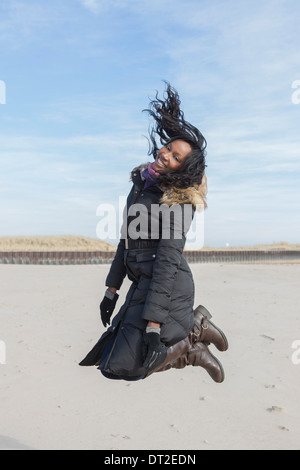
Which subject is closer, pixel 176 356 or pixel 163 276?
pixel 163 276

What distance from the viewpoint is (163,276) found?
2.93 meters

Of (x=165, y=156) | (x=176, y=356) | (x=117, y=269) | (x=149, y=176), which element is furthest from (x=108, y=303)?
(x=165, y=156)

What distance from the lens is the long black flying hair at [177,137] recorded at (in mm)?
3133

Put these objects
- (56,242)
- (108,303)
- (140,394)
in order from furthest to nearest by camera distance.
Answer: (56,242), (140,394), (108,303)

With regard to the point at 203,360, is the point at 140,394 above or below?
below

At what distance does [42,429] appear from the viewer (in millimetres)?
4445

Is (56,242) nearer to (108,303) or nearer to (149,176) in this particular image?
(108,303)

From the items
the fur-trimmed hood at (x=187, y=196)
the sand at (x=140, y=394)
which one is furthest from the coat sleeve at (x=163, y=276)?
the sand at (x=140, y=394)

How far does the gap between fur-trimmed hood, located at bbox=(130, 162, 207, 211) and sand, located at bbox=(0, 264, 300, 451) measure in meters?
2.01

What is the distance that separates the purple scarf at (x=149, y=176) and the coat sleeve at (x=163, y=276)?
12.5 inches

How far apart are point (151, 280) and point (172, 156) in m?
0.76

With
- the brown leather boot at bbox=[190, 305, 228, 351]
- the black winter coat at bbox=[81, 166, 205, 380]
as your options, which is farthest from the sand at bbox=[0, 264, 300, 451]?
the black winter coat at bbox=[81, 166, 205, 380]

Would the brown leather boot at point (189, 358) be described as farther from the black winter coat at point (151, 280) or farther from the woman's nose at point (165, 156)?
the woman's nose at point (165, 156)
